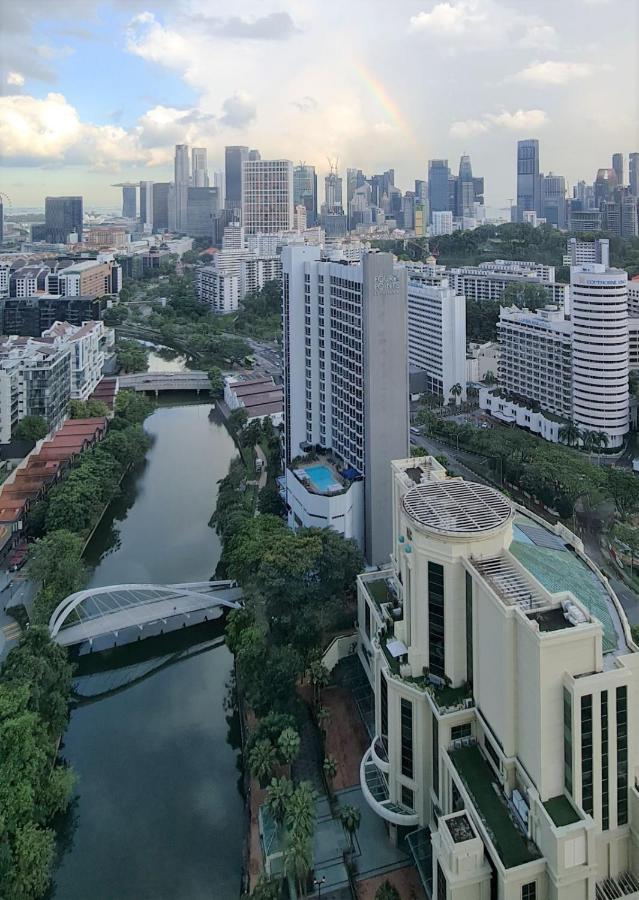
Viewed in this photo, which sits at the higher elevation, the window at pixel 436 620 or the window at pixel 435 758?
the window at pixel 436 620

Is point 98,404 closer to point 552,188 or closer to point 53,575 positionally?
point 53,575

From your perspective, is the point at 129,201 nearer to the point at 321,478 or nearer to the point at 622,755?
the point at 321,478

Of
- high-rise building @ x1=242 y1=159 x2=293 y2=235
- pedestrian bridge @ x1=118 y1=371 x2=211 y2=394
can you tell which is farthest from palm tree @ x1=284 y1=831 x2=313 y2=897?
high-rise building @ x1=242 y1=159 x2=293 y2=235

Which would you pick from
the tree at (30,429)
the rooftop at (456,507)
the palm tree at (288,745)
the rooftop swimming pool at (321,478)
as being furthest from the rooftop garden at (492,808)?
the tree at (30,429)

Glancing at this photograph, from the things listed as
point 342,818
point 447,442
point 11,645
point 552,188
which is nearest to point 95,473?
point 11,645

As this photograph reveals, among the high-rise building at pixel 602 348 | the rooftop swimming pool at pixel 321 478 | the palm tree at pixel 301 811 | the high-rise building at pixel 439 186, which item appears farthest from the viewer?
the high-rise building at pixel 439 186

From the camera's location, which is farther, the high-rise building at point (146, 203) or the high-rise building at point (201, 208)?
the high-rise building at point (146, 203)

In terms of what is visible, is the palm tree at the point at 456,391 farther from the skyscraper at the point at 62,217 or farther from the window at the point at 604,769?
the skyscraper at the point at 62,217
